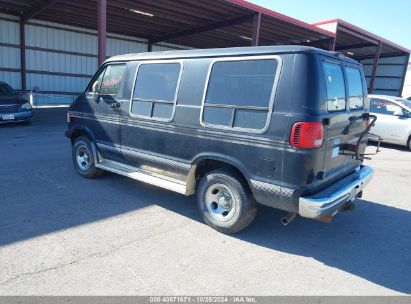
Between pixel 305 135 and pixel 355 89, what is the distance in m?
1.57

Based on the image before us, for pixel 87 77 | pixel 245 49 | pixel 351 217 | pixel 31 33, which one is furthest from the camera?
pixel 87 77

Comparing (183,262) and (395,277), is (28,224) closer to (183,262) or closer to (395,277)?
(183,262)

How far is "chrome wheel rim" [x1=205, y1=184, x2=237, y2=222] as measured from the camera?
3.95 m

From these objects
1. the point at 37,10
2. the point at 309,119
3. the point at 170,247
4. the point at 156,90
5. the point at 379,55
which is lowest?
the point at 170,247

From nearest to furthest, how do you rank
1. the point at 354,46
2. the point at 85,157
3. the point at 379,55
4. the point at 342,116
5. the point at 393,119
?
the point at 342,116 → the point at 85,157 → the point at 393,119 → the point at 354,46 → the point at 379,55

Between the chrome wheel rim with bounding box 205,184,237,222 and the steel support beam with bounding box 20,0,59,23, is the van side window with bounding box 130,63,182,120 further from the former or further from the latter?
the steel support beam with bounding box 20,0,59,23

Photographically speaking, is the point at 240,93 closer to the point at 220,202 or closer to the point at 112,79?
the point at 220,202

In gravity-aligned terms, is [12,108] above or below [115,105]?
below

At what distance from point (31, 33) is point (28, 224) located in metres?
17.6

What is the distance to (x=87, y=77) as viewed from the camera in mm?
21188

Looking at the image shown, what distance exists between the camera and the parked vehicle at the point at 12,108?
36.4ft

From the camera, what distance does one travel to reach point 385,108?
1065 cm

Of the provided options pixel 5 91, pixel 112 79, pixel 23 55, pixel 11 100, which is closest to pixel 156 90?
pixel 112 79

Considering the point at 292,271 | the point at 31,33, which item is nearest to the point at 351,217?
the point at 292,271
